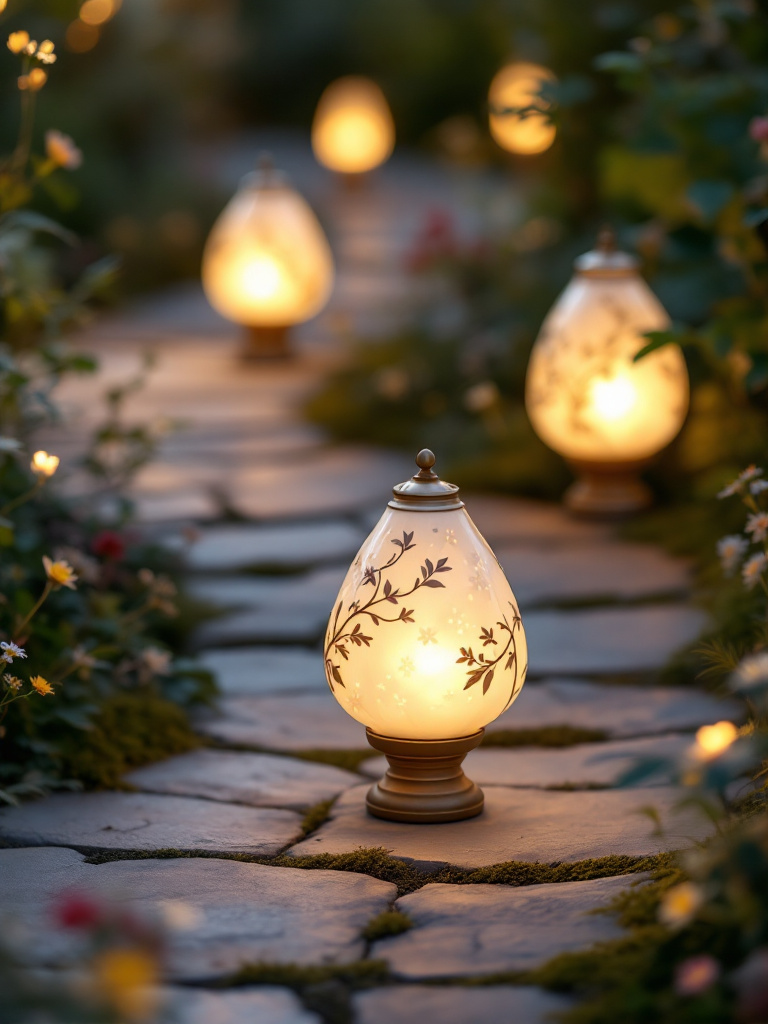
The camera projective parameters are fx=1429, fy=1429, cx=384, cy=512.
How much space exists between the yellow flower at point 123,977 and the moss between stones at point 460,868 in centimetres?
118

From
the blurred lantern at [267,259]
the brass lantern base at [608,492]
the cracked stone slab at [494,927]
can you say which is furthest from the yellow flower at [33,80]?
the blurred lantern at [267,259]

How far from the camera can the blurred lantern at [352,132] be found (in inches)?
651

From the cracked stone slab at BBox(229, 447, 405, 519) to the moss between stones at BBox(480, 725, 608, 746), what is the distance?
2.31 m

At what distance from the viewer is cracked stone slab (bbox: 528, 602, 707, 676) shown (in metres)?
4.16

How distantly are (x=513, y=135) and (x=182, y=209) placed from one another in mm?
4944

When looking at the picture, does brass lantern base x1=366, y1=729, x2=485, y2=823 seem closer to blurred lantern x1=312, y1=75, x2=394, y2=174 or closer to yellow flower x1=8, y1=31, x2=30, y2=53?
yellow flower x1=8, y1=31, x2=30, y2=53

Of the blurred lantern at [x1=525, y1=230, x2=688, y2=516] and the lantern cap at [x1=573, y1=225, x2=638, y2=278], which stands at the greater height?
the lantern cap at [x1=573, y1=225, x2=638, y2=278]

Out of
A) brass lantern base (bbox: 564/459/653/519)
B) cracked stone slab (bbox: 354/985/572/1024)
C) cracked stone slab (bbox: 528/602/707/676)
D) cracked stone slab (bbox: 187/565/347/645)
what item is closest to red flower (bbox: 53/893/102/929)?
cracked stone slab (bbox: 354/985/572/1024)

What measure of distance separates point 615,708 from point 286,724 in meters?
0.88

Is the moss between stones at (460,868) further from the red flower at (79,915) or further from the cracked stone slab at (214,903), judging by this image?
the red flower at (79,915)

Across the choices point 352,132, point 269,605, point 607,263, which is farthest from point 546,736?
point 352,132

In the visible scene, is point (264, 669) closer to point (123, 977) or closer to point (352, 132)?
point (123, 977)

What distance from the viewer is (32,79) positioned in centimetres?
335

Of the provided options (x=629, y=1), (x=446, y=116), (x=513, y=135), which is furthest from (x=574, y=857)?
(x=446, y=116)
